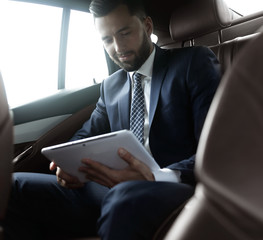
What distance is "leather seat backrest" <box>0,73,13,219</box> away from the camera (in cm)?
50

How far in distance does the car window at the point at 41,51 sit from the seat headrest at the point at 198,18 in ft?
2.19

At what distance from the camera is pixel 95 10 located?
4.41ft

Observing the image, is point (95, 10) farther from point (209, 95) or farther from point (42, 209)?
point (42, 209)

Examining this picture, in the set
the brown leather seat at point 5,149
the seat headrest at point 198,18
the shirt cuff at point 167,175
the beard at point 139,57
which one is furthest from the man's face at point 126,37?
the brown leather seat at point 5,149

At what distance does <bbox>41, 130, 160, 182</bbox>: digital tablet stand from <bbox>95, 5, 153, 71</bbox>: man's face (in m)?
0.51

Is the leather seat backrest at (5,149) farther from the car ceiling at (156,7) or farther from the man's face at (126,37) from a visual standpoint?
the car ceiling at (156,7)

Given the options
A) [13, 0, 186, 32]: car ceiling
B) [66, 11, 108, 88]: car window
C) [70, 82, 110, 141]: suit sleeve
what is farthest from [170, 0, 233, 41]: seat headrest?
[66, 11, 108, 88]: car window

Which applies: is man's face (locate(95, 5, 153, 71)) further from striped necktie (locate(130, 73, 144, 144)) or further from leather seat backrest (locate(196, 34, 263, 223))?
leather seat backrest (locate(196, 34, 263, 223))

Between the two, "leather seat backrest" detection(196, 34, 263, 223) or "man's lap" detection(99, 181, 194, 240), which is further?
"man's lap" detection(99, 181, 194, 240)

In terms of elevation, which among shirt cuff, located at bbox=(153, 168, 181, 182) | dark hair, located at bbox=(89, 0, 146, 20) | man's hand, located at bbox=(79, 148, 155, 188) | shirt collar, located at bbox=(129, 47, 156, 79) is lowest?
shirt cuff, located at bbox=(153, 168, 181, 182)

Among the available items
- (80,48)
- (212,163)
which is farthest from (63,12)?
(212,163)

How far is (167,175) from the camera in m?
0.94

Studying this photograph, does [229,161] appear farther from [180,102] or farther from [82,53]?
[82,53]

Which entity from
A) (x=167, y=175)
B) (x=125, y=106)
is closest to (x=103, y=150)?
(x=167, y=175)
